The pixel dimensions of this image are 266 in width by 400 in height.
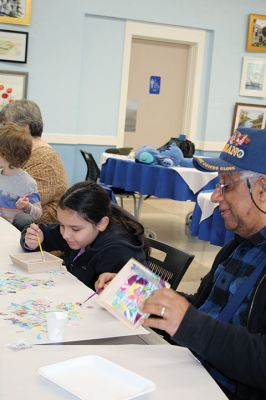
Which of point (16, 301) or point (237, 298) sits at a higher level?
point (237, 298)

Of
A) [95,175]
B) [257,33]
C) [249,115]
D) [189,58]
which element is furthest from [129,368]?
[257,33]

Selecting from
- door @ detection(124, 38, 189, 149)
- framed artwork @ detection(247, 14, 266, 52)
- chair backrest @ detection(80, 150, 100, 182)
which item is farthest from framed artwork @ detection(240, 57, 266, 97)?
chair backrest @ detection(80, 150, 100, 182)

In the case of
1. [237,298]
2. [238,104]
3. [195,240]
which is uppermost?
[238,104]

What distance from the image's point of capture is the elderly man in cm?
132

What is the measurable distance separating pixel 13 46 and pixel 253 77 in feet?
13.0

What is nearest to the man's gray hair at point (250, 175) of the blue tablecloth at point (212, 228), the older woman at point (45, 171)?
the older woman at point (45, 171)

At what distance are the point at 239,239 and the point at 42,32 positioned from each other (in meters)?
6.73

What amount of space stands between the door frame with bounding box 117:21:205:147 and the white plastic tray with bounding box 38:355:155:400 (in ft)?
24.1

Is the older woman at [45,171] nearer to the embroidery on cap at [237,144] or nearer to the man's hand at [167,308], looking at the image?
the embroidery on cap at [237,144]

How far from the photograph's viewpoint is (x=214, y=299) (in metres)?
1.70

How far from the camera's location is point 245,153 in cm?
158

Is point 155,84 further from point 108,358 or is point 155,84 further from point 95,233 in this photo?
point 108,358

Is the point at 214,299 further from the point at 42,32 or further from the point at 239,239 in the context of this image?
the point at 42,32

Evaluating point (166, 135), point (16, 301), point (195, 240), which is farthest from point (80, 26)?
point (16, 301)
